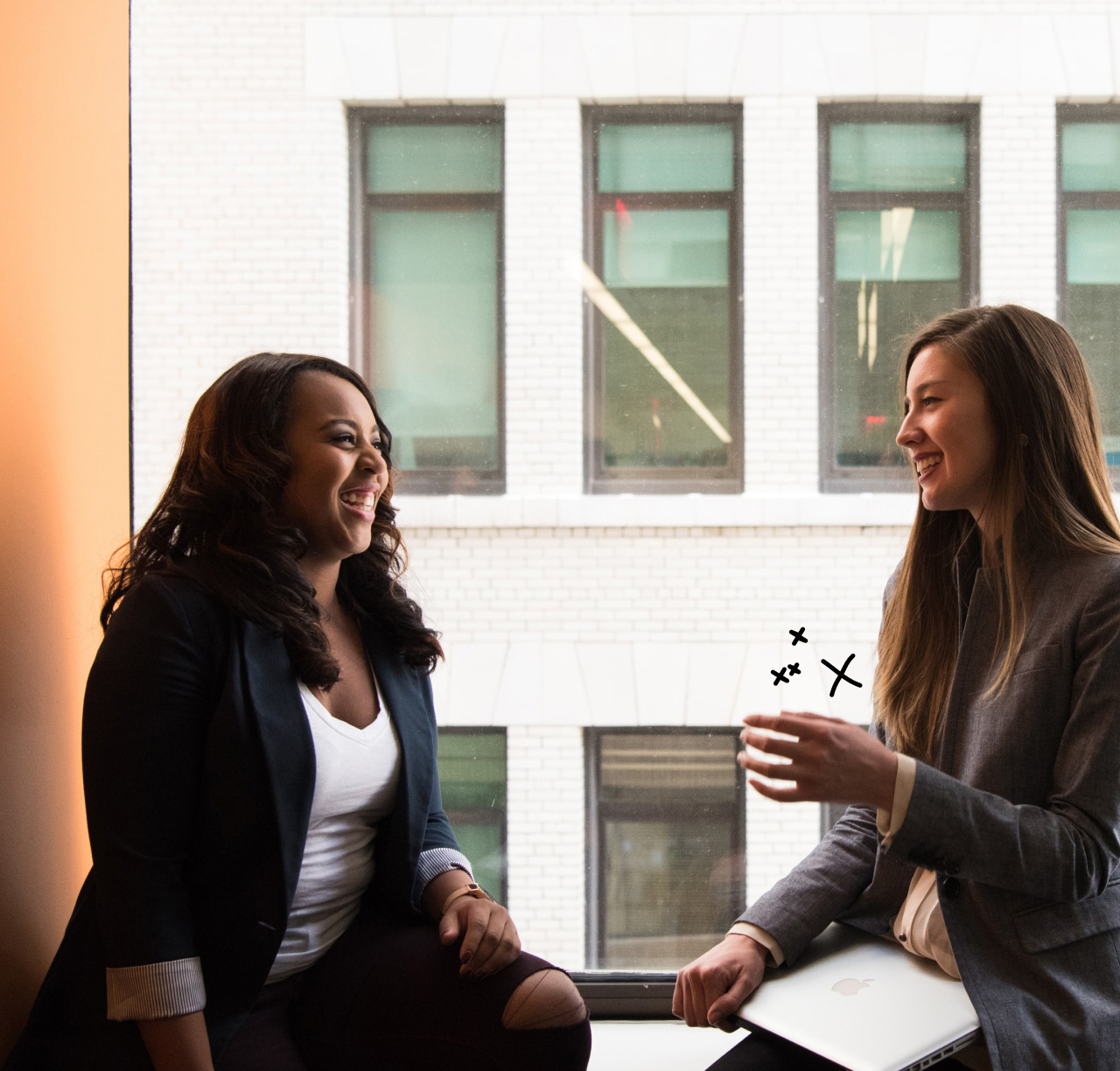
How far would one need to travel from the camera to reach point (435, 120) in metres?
2.72

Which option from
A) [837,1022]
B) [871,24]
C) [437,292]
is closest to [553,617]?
[437,292]

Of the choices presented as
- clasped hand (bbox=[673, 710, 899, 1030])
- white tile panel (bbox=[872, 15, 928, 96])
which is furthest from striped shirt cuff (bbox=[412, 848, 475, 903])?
white tile panel (bbox=[872, 15, 928, 96])

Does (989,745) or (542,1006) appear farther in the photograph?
(542,1006)

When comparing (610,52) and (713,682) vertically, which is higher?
(610,52)

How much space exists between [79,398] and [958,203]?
2.23 metres

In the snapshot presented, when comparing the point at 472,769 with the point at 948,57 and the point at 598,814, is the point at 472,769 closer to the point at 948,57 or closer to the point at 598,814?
the point at 598,814

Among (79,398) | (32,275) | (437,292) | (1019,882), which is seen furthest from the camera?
(437,292)

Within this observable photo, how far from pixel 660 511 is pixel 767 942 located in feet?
4.53

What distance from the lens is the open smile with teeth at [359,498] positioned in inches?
61.5

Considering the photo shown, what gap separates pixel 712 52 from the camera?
2.67 meters

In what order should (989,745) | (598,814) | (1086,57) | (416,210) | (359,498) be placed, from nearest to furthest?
(989,745), (359,498), (1086,57), (598,814), (416,210)

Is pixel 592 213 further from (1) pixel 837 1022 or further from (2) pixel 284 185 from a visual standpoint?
(1) pixel 837 1022

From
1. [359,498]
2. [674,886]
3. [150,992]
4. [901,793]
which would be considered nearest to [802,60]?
[359,498]

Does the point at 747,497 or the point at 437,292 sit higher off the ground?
the point at 437,292
